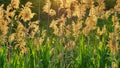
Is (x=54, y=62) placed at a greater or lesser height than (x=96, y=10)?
lesser

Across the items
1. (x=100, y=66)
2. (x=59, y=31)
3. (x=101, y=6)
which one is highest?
(x=101, y=6)

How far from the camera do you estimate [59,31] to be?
4.47 meters

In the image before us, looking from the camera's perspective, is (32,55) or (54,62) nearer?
(54,62)

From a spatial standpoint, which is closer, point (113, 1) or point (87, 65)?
point (87, 65)

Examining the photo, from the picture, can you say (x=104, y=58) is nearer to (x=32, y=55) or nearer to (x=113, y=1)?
(x=32, y=55)

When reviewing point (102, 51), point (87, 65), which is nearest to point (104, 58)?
point (102, 51)

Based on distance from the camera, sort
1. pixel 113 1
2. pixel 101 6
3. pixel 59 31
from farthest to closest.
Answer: pixel 113 1, pixel 101 6, pixel 59 31

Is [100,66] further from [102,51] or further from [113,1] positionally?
[113,1]

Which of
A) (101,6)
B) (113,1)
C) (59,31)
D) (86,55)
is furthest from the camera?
(113,1)

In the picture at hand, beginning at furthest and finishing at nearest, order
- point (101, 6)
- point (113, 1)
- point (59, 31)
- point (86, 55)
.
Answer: point (113, 1) < point (86, 55) < point (101, 6) < point (59, 31)

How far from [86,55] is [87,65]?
0.25m

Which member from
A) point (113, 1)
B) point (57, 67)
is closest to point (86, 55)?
point (57, 67)

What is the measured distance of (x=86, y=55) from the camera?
5137 mm

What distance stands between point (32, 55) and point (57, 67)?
0.41 meters
